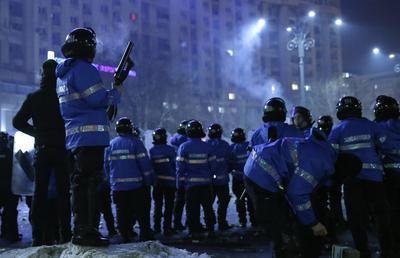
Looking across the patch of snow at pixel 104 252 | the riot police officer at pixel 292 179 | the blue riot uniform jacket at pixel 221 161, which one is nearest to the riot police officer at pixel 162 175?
the blue riot uniform jacket at pixel 221 161

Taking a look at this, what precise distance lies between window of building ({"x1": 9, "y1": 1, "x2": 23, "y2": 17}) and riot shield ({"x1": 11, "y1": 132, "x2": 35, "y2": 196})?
165 feet

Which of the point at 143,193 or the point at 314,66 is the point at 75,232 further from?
the point at 314,66

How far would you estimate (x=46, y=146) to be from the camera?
631 centimetres

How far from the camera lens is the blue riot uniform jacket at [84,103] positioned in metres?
5.25

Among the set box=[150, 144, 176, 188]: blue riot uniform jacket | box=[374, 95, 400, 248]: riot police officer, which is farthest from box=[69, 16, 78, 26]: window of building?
box=[374, 95, 400, 248]: riot police officer

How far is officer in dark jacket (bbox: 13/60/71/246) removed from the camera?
6234mm

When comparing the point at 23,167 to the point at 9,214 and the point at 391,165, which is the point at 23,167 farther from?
the point at 391,165

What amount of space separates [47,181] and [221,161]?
588 centimetres

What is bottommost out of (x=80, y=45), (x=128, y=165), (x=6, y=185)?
(x=6, y=185)

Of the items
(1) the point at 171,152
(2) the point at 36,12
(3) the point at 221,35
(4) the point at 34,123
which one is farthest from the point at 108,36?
(4) the point at 34,123

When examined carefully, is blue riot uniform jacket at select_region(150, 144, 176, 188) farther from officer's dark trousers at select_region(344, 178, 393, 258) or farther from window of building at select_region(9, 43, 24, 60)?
window of building at select_region(9, 43, 24, 60)

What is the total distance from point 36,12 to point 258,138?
56.2 m

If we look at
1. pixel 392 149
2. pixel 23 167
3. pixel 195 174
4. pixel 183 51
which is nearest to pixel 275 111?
pixel 392 149

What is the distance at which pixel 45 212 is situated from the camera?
638 centimetres
